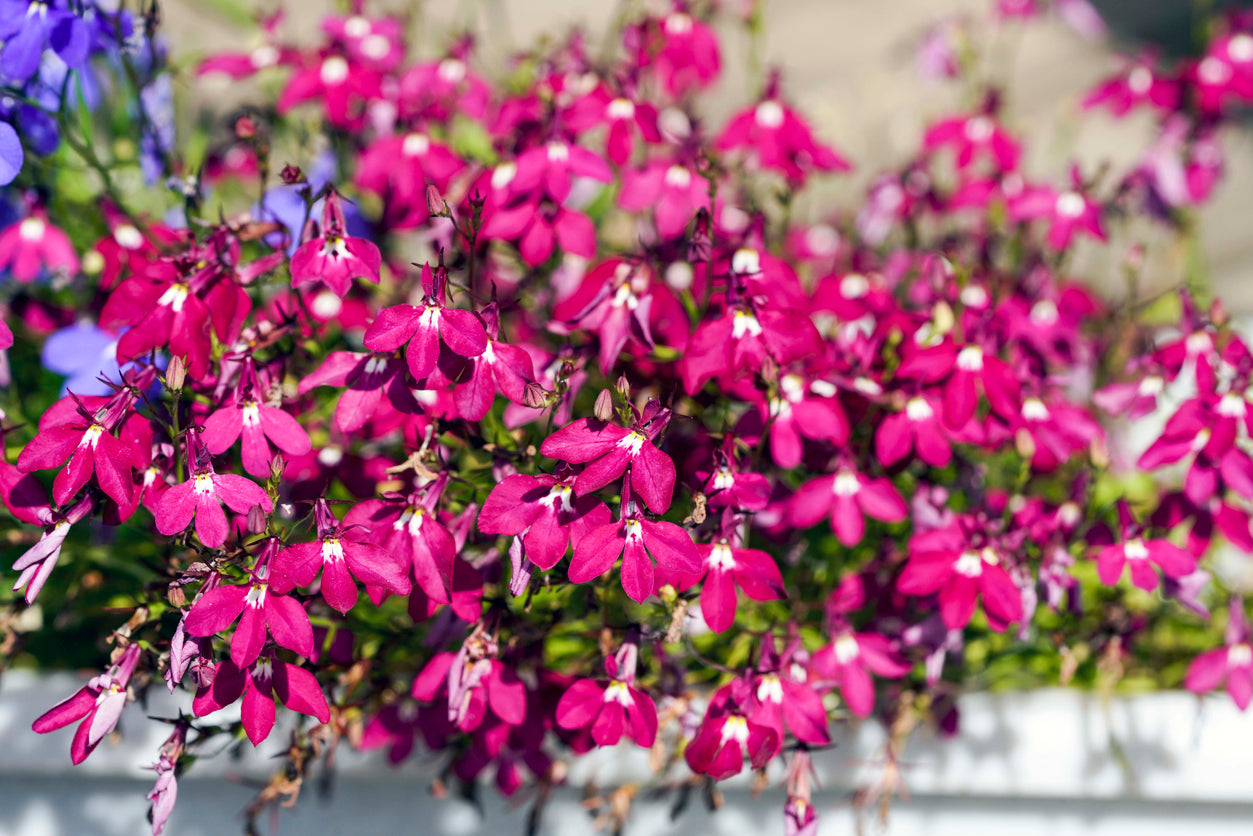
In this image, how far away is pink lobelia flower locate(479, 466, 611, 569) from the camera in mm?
566

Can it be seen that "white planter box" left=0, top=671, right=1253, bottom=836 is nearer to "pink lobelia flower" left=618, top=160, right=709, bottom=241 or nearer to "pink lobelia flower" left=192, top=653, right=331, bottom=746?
"pink lobelia flower" left=192, top=653, right=331, bottom=746

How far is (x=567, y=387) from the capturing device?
1.95 feet

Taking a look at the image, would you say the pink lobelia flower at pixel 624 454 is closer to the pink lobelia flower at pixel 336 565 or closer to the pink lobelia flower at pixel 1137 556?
the pink lobelia flower at pixel 336 565

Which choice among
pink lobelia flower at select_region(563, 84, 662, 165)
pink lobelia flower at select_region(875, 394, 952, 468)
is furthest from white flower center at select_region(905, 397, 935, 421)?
pink lobelia flower at select_region(563, 84, 662, 165)

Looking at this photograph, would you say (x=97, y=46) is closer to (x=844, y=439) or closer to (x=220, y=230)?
(x=220, y=230)

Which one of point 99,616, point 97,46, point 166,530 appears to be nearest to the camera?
point 166,530

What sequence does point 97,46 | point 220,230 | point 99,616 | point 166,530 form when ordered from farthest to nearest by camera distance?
point 99,616
point 97,46
point 220,230
point 166,530

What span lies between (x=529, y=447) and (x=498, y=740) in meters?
0.24

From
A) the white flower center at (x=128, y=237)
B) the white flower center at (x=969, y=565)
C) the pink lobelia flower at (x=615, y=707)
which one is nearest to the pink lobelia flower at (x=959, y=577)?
the white flower center at (x=969, y=565)

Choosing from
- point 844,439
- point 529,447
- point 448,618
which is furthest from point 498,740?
point 844,439

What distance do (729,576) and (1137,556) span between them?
13.6 inches

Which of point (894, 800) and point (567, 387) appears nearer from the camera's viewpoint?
point (567, 387)

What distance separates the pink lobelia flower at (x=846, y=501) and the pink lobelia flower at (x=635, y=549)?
19cm

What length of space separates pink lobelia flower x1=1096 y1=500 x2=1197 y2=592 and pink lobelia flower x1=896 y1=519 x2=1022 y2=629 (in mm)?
85
